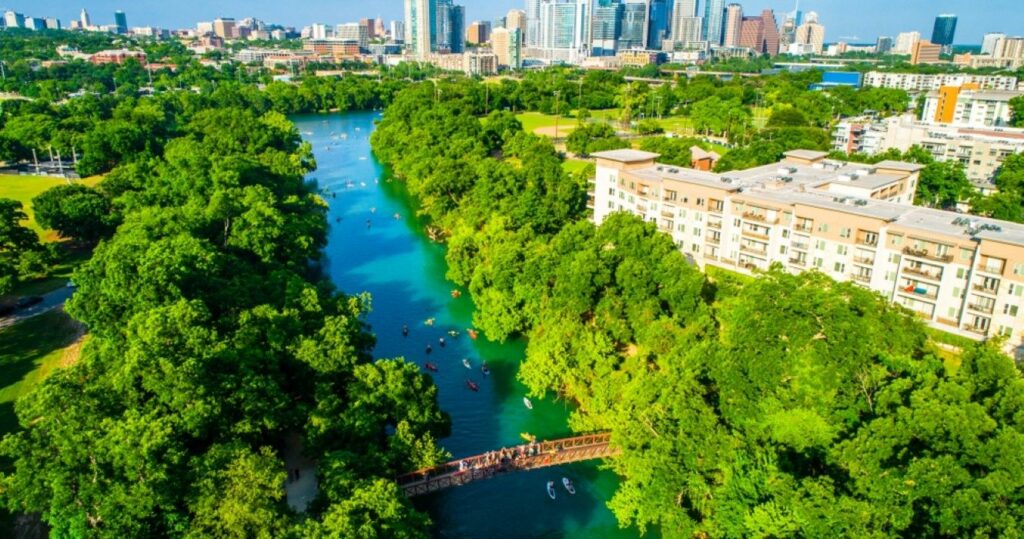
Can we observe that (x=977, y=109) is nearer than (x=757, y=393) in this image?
No

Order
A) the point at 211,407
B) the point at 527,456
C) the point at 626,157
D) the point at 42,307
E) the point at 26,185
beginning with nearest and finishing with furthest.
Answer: the point at 211,407
the point at 527,456
the point at 42,307
the point at 626,157
the point at 26,185

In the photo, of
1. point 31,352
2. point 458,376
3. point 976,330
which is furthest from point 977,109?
point 31,352

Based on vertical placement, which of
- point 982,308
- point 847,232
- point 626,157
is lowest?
point 982,308

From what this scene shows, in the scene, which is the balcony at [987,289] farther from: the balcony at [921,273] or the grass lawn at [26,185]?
the grass lawn at [26,185]

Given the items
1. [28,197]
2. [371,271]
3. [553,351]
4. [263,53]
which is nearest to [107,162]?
[28,197]

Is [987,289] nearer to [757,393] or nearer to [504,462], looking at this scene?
A: [757,393]

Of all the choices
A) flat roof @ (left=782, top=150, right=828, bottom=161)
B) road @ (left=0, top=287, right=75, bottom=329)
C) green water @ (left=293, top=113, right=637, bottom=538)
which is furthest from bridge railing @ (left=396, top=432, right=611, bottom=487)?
flat roof @ (left=782, top=150, right=828, bottom=161)

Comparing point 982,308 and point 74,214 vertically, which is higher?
point 74,214

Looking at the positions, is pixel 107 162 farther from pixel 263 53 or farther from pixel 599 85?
pixel 263 53
